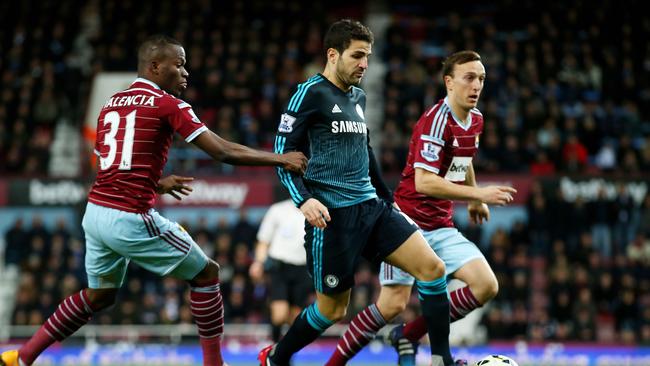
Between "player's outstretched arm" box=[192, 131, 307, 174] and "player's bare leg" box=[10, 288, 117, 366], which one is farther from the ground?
"player's outstretched arm" box=[192, 131, 307, 174]

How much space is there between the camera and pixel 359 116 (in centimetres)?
706

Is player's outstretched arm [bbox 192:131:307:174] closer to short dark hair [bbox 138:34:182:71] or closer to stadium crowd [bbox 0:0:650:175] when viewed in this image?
short dark hair [bbox 138:34:182:71]

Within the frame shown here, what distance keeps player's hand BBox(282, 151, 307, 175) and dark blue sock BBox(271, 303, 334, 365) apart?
41.3 inches

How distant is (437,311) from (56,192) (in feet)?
44.0

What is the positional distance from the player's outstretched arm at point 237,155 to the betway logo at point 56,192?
13.0 m

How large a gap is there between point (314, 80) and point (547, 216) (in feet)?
38.3

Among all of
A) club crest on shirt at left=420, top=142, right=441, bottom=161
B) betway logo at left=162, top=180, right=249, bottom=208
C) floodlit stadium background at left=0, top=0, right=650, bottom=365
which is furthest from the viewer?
betway logo at left=162, top=180, right=249, bottom=208

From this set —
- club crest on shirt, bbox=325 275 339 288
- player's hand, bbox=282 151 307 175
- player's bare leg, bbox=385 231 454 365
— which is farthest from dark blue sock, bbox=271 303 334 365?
player's hand, bbox=282 151 307 175

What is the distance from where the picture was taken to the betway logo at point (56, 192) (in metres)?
18.9

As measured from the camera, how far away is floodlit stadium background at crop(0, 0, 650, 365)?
55.1 ft

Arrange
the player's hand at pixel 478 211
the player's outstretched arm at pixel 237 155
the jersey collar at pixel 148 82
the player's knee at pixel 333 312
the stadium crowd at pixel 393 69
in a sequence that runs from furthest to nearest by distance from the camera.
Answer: the stadium crowd at pixel 393 69, the player's hand at pixel 478 211, the player's knee at pixel 333 312, the jersey collar at pixel 148 82, the player's outstretched arm at pixel 237 155

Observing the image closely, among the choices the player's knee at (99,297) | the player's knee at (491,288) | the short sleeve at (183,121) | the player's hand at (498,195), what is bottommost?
the player's knee at (99,297)

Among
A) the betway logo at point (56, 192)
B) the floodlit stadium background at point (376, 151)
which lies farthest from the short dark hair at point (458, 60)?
the betway logo at point (56, 192)

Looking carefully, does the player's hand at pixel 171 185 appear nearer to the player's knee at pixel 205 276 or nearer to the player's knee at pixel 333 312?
the player's knee at pixel 205 276
